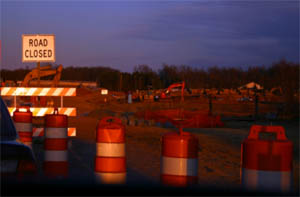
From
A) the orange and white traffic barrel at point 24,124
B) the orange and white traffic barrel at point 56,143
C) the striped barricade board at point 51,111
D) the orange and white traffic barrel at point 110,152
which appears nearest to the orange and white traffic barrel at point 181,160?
the orange and white traffic barrel at point 110,152

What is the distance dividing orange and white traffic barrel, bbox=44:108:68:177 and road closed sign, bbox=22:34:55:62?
3.57 metres

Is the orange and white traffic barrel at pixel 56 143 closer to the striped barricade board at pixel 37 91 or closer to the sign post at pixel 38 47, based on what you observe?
the striped barricade board at pixel 37 91

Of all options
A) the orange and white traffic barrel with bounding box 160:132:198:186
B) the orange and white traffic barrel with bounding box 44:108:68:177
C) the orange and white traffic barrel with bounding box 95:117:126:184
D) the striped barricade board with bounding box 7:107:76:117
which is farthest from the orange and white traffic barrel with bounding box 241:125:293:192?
the striped barricade board with bounding box 7:107:76:117

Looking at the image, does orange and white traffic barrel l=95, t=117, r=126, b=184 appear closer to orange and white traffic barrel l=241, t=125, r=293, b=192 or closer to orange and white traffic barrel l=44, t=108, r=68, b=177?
orange and white traffic barrel l=44, t=108, r=68, b=177

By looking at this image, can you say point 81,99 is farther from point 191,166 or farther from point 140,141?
point 191,166

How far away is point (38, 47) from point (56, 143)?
4.09 metres

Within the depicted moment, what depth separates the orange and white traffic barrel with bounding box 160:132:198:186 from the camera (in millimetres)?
5699

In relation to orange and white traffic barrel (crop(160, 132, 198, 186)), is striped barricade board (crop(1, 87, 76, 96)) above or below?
above

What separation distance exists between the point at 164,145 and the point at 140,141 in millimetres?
8297

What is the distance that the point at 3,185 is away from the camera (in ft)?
11.3

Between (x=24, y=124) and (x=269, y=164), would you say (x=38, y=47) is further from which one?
(x=269, y=164)

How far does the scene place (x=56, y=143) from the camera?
8086 millimetres

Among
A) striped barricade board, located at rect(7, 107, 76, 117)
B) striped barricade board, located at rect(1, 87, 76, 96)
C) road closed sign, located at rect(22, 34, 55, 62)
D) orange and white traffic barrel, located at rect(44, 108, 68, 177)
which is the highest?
road closed sign, located at rect(22, 34, 55, 62)

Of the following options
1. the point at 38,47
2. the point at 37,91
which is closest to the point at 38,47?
the point at 38,47
